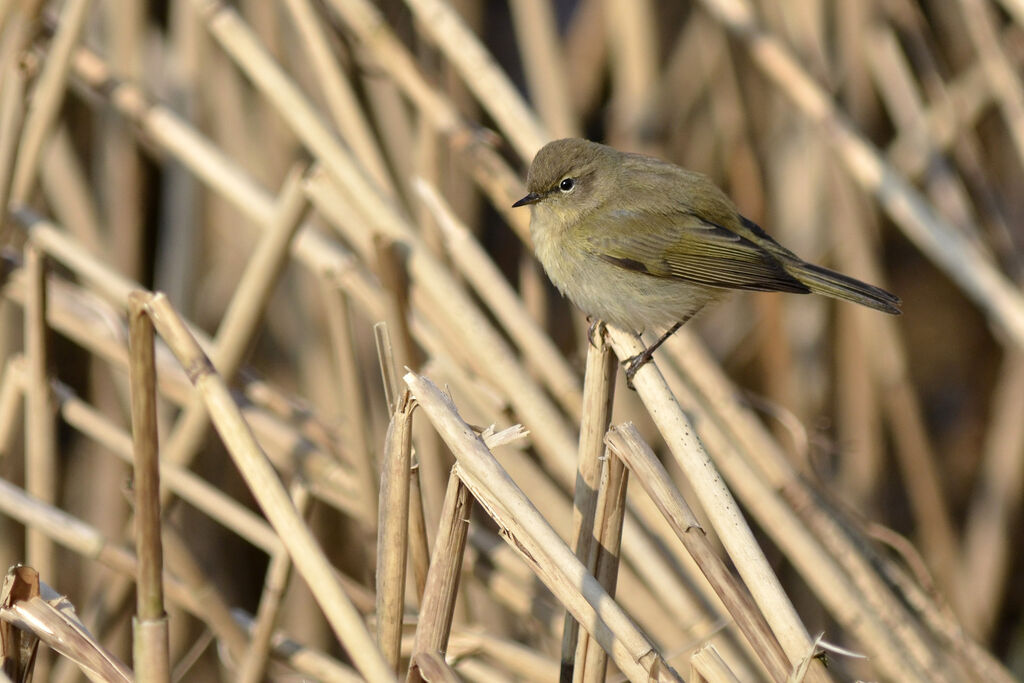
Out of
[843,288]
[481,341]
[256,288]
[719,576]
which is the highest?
[256,288]

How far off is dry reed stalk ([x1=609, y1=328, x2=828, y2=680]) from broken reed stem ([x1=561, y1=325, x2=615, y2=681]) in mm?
103

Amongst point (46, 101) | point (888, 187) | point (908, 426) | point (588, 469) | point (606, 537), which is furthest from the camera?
point (908, 426)

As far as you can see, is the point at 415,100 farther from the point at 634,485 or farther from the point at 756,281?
the point at 634,485

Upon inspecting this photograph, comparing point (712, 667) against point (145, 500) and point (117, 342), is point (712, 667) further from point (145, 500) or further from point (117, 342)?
point (117, 342)

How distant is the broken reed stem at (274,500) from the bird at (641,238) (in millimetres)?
1055

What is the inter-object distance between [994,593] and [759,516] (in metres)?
2.07

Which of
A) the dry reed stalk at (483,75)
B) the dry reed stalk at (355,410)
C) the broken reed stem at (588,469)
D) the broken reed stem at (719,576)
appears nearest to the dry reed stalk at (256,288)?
Answer: the dry reed stalk at (355,410)

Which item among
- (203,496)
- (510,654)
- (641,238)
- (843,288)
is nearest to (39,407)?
(203,496)

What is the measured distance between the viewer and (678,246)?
2.60 meters

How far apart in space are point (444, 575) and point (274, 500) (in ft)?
1.06

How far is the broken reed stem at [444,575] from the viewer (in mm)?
1486

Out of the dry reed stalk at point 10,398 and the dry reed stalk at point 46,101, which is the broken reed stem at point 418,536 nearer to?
the dry reed stalk at point 10,398

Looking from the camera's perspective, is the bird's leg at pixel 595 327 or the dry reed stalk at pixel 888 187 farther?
the dry reed stalk at pixel 888 187

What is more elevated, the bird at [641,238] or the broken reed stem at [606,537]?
the bird at [641,238]
